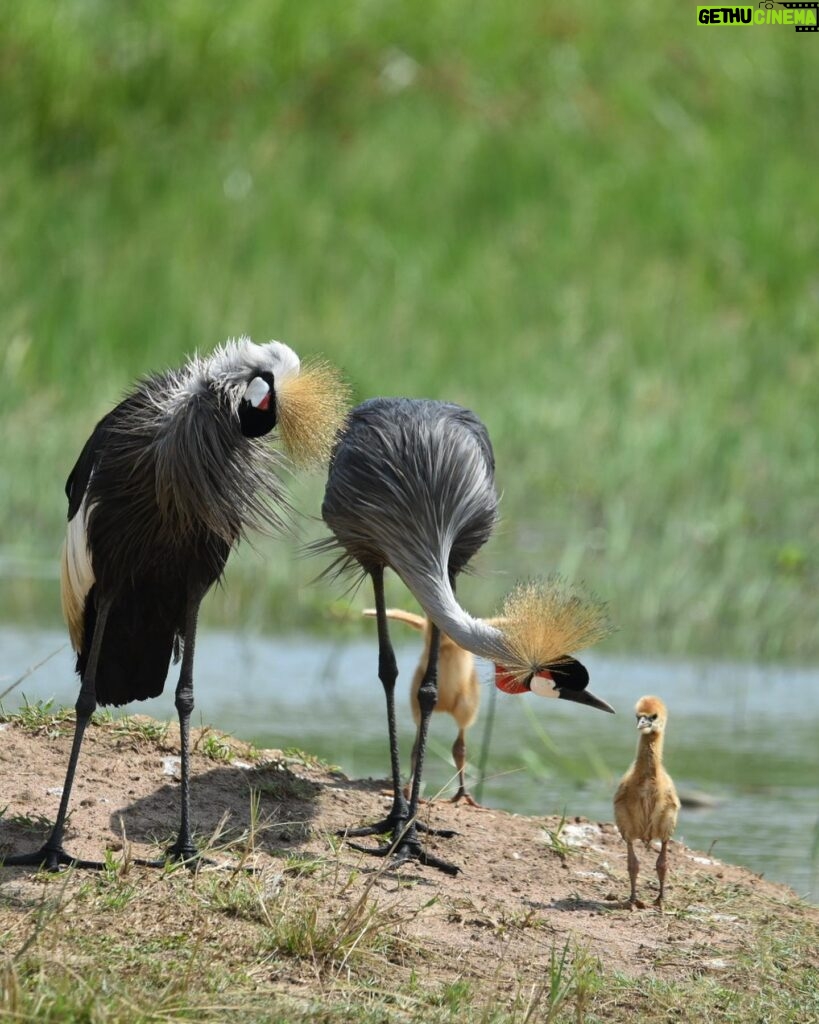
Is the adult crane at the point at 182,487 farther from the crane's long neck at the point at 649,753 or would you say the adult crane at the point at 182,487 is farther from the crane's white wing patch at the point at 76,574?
the crane's long neck at the point at 649,753

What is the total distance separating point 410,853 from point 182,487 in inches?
54.3

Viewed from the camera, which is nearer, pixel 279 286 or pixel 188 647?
pixel 188 647

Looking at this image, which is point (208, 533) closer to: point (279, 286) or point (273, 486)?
point (273, 486)

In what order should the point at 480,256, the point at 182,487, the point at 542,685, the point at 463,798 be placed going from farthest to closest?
the point at 480,256
the point at 463,798
the point at 542,685
the point at 182,487

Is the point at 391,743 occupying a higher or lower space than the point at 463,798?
higher

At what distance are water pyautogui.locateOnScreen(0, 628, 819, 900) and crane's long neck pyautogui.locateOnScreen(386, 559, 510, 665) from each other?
43.3 inches

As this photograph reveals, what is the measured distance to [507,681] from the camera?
200 inches

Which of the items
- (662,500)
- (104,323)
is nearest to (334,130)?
(104,323)

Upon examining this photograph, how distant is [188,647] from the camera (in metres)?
5.14

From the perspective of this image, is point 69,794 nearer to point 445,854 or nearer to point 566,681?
point 445,854

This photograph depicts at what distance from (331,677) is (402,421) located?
2.41 meters

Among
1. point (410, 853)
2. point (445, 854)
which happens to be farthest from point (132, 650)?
point (445, 854)

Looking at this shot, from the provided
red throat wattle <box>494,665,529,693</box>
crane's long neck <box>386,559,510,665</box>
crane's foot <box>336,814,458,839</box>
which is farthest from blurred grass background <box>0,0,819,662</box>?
red throat wattle <box>494,665,529,693</box>

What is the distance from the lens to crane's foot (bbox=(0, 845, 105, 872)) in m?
4.72
